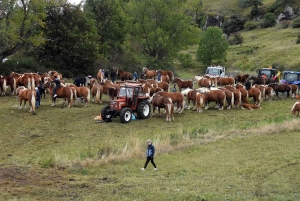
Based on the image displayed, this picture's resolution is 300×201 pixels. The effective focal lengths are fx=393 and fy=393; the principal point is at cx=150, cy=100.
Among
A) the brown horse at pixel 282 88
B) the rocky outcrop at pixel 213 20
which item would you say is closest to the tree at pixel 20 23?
the brown horse at pixel 282 88

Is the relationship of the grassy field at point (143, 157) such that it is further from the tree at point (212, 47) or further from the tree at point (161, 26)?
the tree at point (212, 47)

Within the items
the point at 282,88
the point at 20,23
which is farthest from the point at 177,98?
the point at 20,23

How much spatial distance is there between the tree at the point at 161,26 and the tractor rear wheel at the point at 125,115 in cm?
2839

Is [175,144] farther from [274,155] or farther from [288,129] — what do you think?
[288,129]

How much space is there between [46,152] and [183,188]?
6164 mm

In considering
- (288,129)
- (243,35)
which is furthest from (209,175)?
(243,35)

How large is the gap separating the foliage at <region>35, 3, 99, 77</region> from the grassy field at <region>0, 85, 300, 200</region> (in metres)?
15.9

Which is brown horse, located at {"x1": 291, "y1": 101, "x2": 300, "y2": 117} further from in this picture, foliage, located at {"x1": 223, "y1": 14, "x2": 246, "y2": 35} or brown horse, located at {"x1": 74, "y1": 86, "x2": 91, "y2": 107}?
foliage, located at {"x1": 223, "y1": 14, "x2": 246, "y2": 35}

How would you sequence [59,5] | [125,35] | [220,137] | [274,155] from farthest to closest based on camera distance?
[125,35]
[59,5]
[220,137]
[274,155]

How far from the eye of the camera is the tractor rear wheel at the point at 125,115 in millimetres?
19797

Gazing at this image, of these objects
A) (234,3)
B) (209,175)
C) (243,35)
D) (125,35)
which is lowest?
(209,175)

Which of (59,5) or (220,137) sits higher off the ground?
(59,5)

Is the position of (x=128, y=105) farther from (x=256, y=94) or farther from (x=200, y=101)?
(x=256, y=94)

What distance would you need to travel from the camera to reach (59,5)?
119 feet
